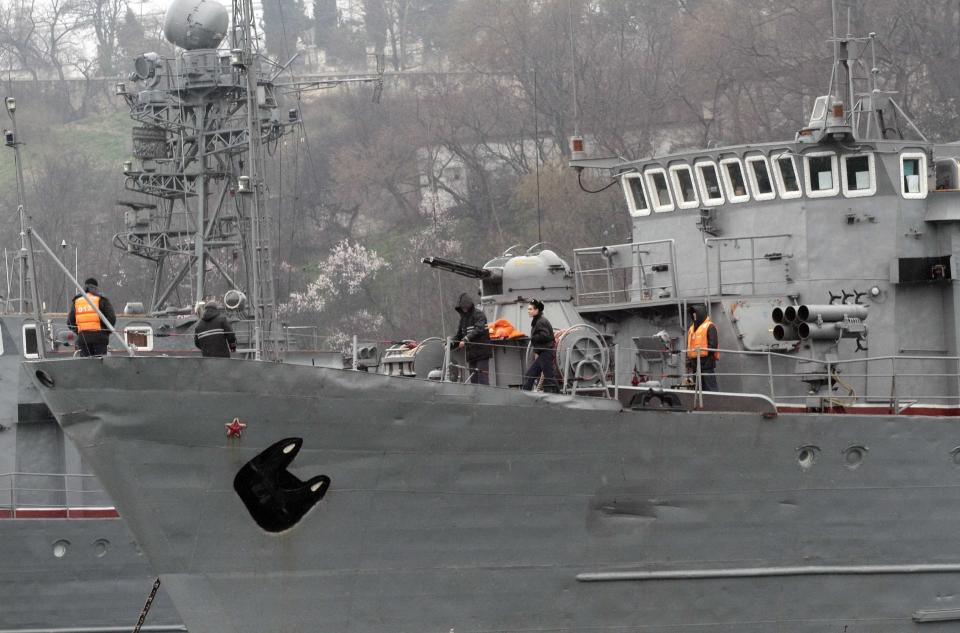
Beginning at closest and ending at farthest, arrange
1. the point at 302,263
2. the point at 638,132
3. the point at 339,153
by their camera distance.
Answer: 1. the point at 638,132
2. the point at 302,263
3. the point at 339,153

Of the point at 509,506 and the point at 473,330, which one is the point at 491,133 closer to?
the point at 473,330

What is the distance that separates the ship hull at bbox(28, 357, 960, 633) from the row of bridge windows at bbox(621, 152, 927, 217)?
10.5 ft

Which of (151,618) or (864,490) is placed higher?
(864,490)

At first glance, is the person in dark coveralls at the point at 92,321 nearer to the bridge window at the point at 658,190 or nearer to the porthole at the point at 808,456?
the bridge window at the point at 658,190

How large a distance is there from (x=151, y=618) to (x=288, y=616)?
8.87m

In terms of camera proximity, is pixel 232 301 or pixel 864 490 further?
pixel 232 301

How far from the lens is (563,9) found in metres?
55.2

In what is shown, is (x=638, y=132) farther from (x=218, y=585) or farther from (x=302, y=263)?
(x=218, y=585)

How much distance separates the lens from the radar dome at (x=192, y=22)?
3036 centimetres

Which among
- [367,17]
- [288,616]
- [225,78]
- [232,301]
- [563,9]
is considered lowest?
[288,616]

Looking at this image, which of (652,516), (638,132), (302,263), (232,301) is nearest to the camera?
(652,516)

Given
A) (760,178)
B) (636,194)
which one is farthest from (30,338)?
(760,178)

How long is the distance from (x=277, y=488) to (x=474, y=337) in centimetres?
294

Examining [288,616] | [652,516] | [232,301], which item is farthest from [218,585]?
[232,301]
